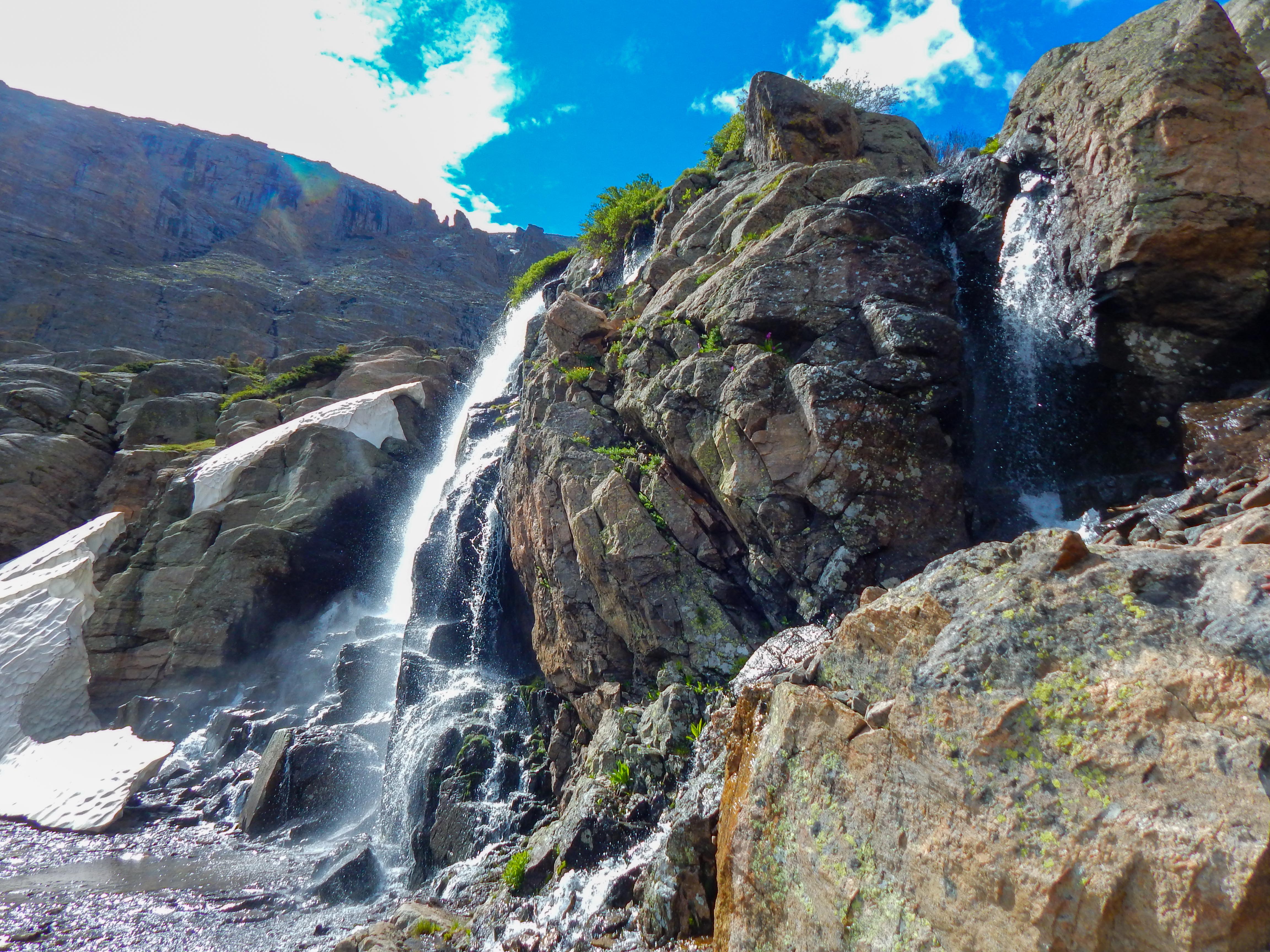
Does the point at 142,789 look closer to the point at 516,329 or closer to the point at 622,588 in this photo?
the point at 622,588

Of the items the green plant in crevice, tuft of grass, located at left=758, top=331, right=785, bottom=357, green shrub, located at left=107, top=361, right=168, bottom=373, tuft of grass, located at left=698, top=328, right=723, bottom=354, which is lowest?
the green plant in crevice

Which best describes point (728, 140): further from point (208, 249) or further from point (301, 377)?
point (208, 249)

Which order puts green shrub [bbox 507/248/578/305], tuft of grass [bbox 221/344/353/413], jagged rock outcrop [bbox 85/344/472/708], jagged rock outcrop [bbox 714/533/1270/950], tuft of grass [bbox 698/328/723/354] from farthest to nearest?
tuft of grass [bbox 221/344/353/413], green shrub [bbox 507/248/578/305], jagged rock outcrop [bbox 85/344/472/708], tuft of grass [bbox 698/328/723/354], jagged rock outcrop [bbox 714/533/1270/950]

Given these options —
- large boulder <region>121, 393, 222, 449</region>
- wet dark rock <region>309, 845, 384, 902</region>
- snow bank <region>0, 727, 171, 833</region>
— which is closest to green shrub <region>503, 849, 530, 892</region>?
wet dark rock <region>309, 845, 384, 902</region>

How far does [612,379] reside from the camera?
51.4ft

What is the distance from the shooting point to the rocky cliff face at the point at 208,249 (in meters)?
54.3

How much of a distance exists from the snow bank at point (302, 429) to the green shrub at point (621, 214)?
10968 mm

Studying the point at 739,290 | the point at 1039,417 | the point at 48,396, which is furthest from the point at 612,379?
the point at 48,396

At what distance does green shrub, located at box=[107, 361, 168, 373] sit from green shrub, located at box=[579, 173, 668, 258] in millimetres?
26616

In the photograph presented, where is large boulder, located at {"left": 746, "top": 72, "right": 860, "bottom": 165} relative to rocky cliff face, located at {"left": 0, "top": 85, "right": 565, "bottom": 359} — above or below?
below

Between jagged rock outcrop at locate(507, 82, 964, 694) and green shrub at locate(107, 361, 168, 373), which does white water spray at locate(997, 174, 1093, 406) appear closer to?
jagged rock outcrop at locate(507, 82, 964, 694)

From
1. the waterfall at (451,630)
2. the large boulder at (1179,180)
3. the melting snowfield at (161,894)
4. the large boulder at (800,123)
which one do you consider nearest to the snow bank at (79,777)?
the melting snowfield at (161,894)

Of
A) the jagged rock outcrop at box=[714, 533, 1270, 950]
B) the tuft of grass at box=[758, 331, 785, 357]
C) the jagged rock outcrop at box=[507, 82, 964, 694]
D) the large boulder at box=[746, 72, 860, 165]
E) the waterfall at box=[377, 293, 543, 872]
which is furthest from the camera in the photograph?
the large boulder at box=[746, 72, 860, 165]

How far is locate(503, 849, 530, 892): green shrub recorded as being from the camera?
8.07 metres
